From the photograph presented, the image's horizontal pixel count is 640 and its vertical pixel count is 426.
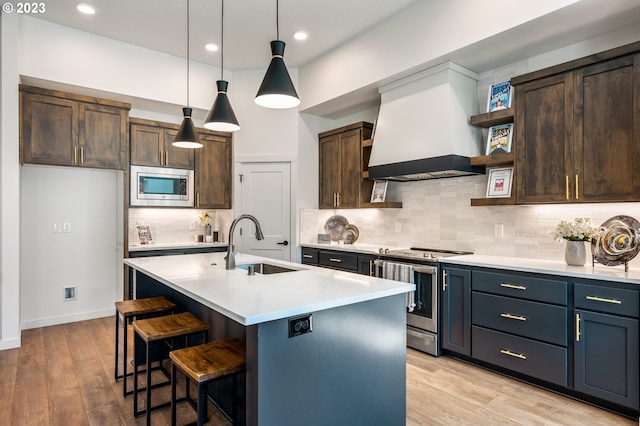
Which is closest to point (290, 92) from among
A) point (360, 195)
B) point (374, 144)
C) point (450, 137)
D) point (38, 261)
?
point (450, 137)

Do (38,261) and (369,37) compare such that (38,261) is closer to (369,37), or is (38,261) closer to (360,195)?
(360,195)

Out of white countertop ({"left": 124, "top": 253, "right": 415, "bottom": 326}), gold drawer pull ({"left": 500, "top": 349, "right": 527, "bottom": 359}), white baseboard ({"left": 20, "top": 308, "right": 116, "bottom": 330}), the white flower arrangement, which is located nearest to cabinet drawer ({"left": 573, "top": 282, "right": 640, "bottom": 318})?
the white flower arrangement

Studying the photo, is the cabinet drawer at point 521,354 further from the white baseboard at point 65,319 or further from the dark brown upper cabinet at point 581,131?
the white baseboard at point 65,319

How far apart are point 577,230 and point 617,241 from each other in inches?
10.0

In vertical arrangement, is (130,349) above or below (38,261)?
below

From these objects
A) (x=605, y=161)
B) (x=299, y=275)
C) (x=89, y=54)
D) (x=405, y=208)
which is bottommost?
(x=299, y=275)

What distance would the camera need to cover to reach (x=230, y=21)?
3955 millimetres

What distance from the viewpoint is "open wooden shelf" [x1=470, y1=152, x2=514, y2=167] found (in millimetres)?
3317

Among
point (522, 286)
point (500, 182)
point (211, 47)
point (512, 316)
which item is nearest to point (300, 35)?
point (211, 47)

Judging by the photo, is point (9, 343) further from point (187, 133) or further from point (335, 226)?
point (335, 226)

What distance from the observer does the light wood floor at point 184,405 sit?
2398mm

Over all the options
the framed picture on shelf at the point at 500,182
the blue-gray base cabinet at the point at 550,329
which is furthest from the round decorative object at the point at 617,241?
the framed picture on shelf at the point at 500,182

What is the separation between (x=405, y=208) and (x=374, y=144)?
87 centimetres

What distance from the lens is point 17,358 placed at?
3.40 metres
